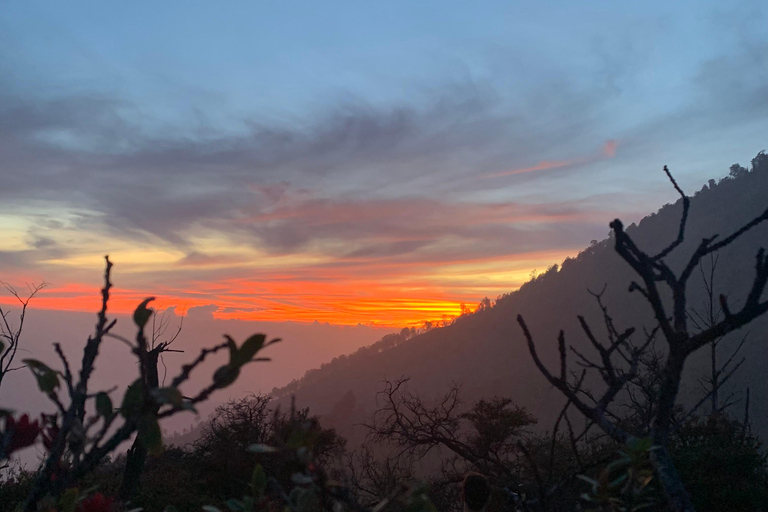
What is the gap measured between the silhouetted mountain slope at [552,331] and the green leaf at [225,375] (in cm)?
6437

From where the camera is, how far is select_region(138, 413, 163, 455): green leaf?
4.85 feet

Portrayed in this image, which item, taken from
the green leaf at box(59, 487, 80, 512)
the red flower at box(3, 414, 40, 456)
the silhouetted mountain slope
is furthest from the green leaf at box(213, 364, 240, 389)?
the silhouetted mountain slope

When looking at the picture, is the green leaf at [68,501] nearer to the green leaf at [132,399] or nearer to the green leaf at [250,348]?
the green leaf at [132,399]

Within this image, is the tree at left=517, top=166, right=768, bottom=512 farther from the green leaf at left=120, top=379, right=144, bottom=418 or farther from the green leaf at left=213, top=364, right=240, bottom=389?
the green leaf at left=120, top=379, right=144, bottom=418

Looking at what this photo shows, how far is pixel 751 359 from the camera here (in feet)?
202

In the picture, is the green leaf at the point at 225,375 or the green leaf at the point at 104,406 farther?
the green leaf at the point at 104,406

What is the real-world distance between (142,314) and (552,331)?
98381 millimetres

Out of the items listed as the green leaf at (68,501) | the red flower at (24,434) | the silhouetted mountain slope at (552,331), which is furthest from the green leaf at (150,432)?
the silhouetted mountain slope at (552,331)

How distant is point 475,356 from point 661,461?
101 meters

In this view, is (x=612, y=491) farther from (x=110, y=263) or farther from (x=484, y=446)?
(x=484, y=446)

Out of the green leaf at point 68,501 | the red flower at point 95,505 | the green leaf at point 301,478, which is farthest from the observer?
the red flower at point 95,505

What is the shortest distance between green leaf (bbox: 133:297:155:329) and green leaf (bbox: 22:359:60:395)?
0.34 meters

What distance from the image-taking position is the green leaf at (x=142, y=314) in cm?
151

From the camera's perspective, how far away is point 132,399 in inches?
60.1
